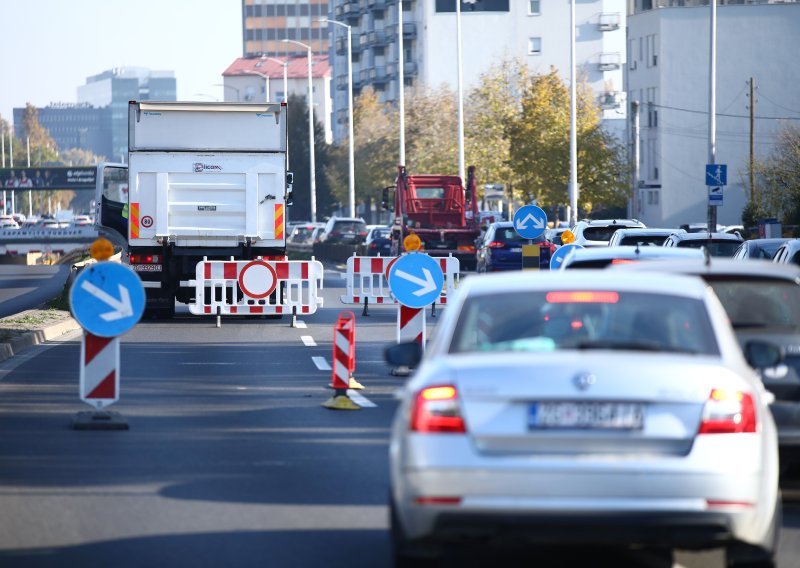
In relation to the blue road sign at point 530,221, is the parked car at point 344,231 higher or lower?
lower

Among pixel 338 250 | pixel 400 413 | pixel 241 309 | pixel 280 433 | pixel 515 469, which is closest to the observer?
pixel 515 469

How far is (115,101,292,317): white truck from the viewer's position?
2875cm

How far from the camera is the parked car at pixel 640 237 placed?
27.5 meters

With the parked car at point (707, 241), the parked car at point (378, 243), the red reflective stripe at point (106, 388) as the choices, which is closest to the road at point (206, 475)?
the red reflective stripe at point (106, 388)

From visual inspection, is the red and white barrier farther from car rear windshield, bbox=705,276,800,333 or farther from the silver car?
the silver car

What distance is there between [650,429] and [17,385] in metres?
12.2

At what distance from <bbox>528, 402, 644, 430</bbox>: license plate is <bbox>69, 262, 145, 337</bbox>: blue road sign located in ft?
22.2

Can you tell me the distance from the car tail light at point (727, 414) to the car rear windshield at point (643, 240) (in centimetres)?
2024

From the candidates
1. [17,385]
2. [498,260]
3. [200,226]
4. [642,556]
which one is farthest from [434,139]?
[642,556]

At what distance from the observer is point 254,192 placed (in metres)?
28.9

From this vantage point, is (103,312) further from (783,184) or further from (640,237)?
(783,184)

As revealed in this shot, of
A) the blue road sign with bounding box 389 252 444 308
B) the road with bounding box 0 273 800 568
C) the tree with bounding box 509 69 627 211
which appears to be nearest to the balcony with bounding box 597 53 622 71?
the tree with bounding box 509 69 627 211

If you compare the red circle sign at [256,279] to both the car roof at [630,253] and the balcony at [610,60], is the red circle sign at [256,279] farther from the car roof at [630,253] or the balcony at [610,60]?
the balcony at [610,60]

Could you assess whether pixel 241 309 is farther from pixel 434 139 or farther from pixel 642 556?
pixel 434 139
